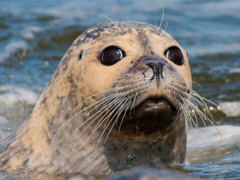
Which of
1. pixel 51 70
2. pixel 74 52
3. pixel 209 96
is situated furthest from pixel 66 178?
pixel 51 70

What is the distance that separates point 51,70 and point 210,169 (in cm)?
517

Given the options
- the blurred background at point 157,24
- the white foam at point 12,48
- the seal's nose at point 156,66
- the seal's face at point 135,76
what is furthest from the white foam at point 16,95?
the seal's nose at point 156,66

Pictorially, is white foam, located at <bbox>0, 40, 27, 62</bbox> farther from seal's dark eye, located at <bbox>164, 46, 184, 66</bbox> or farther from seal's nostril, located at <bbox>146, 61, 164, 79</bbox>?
seal's nostril, located at <bbox>146, 61, 164, 79</bbox>

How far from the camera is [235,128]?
6902 millimetres

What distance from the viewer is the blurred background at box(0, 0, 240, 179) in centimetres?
654

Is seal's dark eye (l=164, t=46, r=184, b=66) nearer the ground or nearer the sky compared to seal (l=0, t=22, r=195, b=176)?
nearer the sky

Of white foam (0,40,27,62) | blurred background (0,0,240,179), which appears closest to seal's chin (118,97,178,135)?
blurred background (0,0,240,179)

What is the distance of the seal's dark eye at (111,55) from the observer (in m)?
4.28

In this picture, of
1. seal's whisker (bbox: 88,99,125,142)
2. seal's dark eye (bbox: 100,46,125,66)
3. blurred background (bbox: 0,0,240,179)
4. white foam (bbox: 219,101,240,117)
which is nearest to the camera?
seal's whisker (bbox: 88,99,125,142)

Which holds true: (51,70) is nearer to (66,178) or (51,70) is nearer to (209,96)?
(209,96)

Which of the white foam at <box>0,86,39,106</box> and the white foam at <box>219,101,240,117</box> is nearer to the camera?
the white foam at <box>219,101,240,117</box>

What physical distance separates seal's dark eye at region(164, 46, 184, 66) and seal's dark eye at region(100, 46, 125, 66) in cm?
32

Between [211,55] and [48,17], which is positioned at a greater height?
[48,17]

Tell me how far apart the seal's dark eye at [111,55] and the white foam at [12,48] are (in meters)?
6.19
